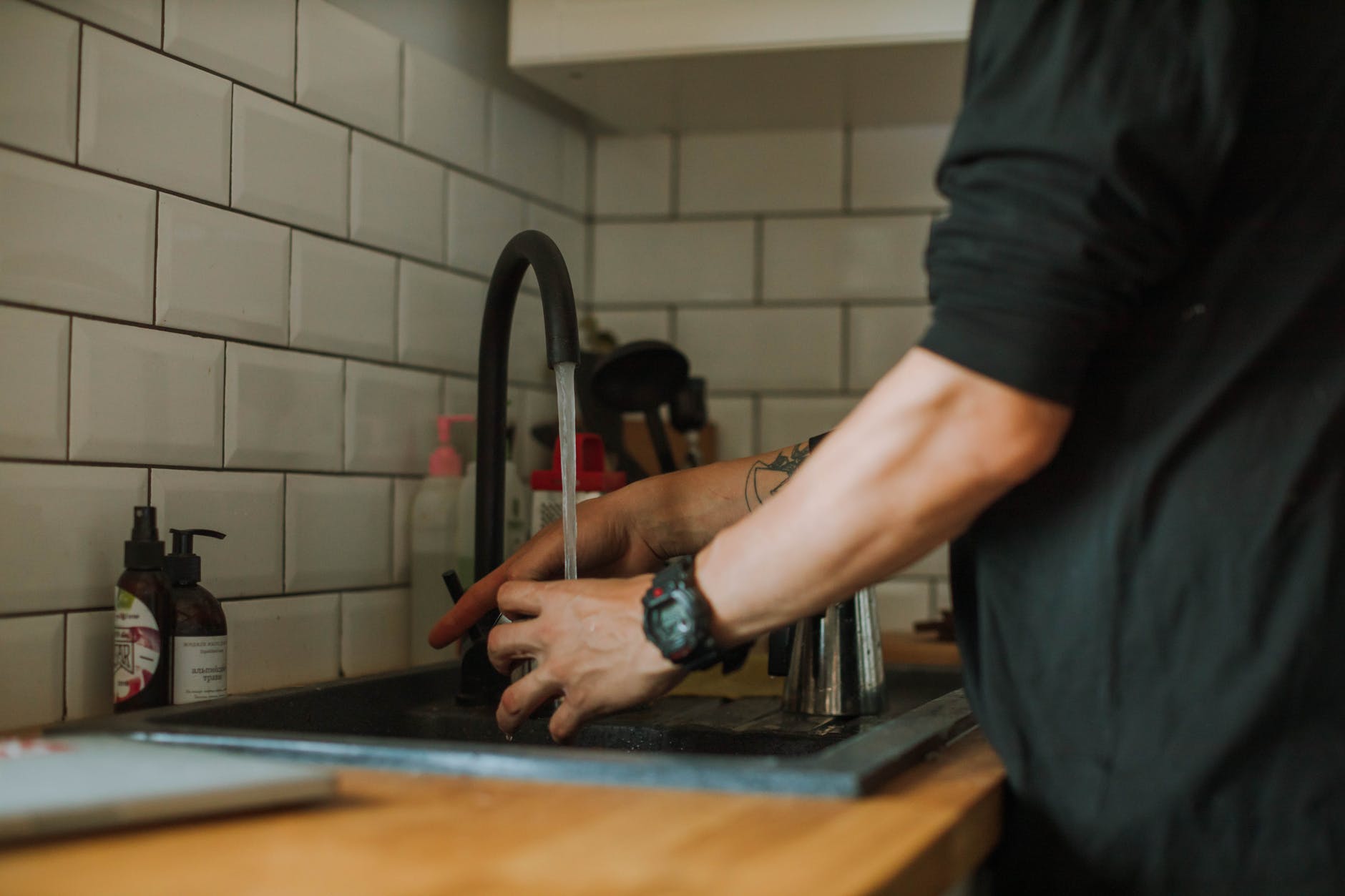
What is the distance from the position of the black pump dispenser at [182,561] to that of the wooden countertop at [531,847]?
0.36 meters

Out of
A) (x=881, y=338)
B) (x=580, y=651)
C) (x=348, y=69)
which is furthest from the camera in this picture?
(x=881, y=338)

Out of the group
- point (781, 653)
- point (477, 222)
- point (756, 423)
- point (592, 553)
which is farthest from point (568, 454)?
point (756, 423)

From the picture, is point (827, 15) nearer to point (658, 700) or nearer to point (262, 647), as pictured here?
point (658, 700)

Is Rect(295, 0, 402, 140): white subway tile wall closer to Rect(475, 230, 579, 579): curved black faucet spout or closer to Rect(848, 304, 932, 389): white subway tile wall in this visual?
Rect(475, 230, 579, 579): curved black faucet spout

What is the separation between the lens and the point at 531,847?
0.50 meters

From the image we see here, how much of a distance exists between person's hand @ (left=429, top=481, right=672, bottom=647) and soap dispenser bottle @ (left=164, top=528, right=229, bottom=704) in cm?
17

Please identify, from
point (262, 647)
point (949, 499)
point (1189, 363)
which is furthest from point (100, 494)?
A: point (1189, 363)

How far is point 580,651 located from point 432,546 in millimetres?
526

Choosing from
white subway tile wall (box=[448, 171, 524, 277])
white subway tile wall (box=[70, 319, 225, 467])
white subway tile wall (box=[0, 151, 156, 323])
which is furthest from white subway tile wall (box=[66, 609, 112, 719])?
white subway tile wall (box=[448, 171, 524, 277])

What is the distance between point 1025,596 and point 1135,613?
0.06 m

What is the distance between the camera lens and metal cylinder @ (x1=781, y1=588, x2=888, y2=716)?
41.8 inches

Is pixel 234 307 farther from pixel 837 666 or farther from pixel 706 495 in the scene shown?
pixel 837 666

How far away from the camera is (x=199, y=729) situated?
2.39 ft

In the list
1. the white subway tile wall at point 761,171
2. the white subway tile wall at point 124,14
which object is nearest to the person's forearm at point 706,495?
the white subway tile wall at point 124,14
